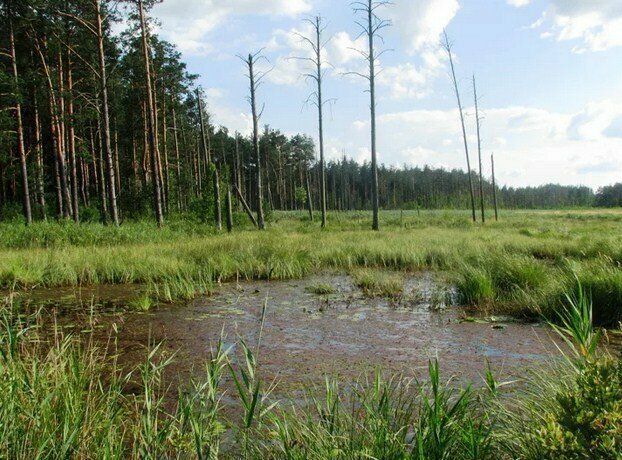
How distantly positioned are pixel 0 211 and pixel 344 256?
21009mm

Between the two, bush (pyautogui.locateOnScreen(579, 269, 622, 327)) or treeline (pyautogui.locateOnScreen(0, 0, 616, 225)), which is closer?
bush (pyautogui.locateOnScreen(579, 269, 622, 327))

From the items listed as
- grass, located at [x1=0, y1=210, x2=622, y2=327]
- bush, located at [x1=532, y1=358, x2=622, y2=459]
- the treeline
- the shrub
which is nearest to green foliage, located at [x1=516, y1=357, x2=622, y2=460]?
bush, located at [x1=532, y1=358, x2=622, y2=459]

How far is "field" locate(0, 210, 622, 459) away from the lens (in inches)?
75.3

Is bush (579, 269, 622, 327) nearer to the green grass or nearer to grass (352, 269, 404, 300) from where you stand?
grass (352, 269, 404, 300)

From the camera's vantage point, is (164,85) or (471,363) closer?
(471,363)

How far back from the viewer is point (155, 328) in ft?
17.5

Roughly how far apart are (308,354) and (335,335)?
77cm

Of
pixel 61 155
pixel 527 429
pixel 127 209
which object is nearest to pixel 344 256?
pixel 527 429

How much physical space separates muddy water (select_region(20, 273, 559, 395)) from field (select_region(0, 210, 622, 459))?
1.2 inches

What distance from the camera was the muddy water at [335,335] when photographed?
154 inches

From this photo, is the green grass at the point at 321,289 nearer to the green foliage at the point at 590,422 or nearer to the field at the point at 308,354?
the field at the point at 308,354

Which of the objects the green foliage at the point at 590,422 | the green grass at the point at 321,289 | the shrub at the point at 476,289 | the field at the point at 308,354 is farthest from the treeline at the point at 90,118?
the green foliage at the point at 590,422

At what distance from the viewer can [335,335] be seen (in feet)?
16.6

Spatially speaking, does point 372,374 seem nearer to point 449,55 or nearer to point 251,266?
point 251,266
